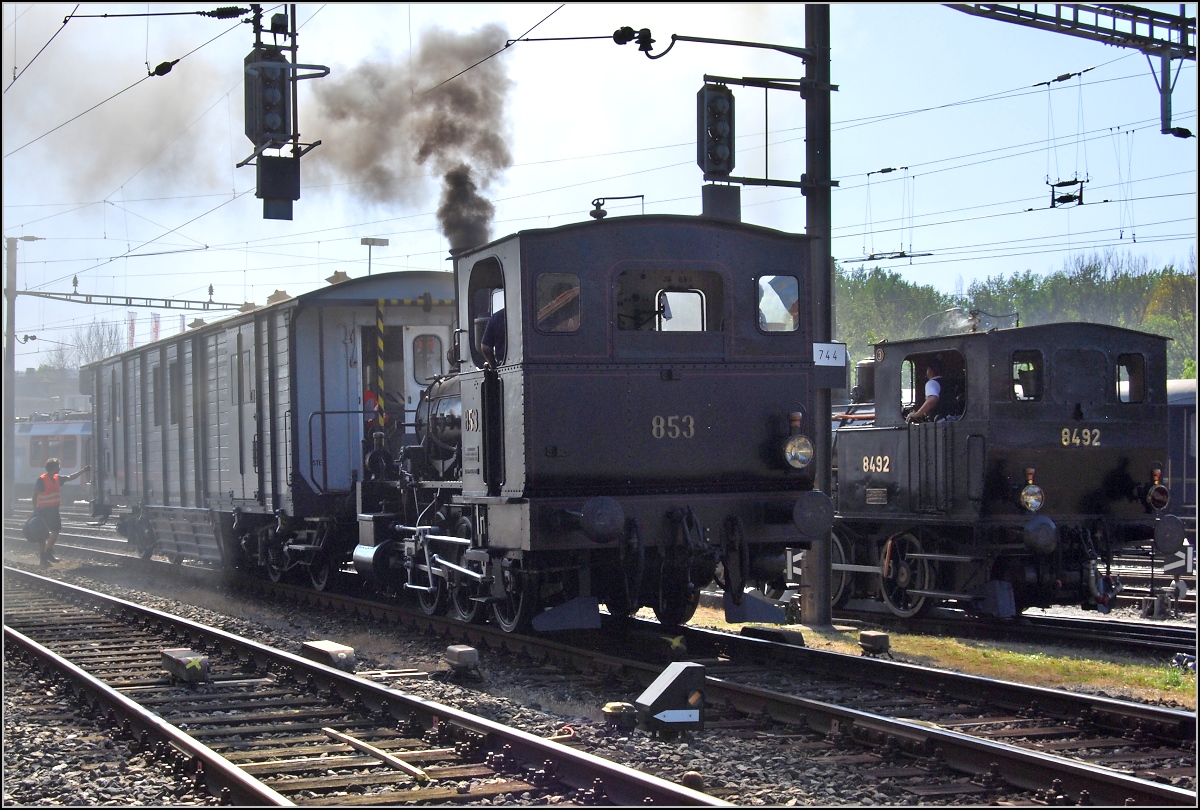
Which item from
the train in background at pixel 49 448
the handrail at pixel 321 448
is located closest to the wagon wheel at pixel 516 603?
the handrail at pixel 321 448

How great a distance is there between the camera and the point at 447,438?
10875 mm

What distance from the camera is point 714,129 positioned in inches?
468

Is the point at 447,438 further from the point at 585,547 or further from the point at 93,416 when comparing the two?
the point at 93,416

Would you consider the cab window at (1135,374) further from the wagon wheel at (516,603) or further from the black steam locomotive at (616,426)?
the wagon wheel at (516,603)

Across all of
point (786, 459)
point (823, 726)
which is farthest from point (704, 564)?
point (823, 726)

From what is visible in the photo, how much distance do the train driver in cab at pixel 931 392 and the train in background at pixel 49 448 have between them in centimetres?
3138

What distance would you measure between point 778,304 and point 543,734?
4.26m

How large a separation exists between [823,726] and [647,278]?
12.6ft

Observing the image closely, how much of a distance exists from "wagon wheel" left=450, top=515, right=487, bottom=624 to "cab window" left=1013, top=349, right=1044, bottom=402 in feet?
17.6

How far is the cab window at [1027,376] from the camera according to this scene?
38.2 ft

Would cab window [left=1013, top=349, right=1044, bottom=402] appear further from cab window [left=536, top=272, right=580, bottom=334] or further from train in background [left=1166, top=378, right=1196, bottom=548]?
train in background [left=1166, top=378, right=1196, bottom=548]

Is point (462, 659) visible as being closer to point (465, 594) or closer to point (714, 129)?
point (465, 594)

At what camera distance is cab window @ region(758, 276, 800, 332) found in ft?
31.5

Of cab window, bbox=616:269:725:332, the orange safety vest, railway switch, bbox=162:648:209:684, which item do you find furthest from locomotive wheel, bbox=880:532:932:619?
the orange safety vest
